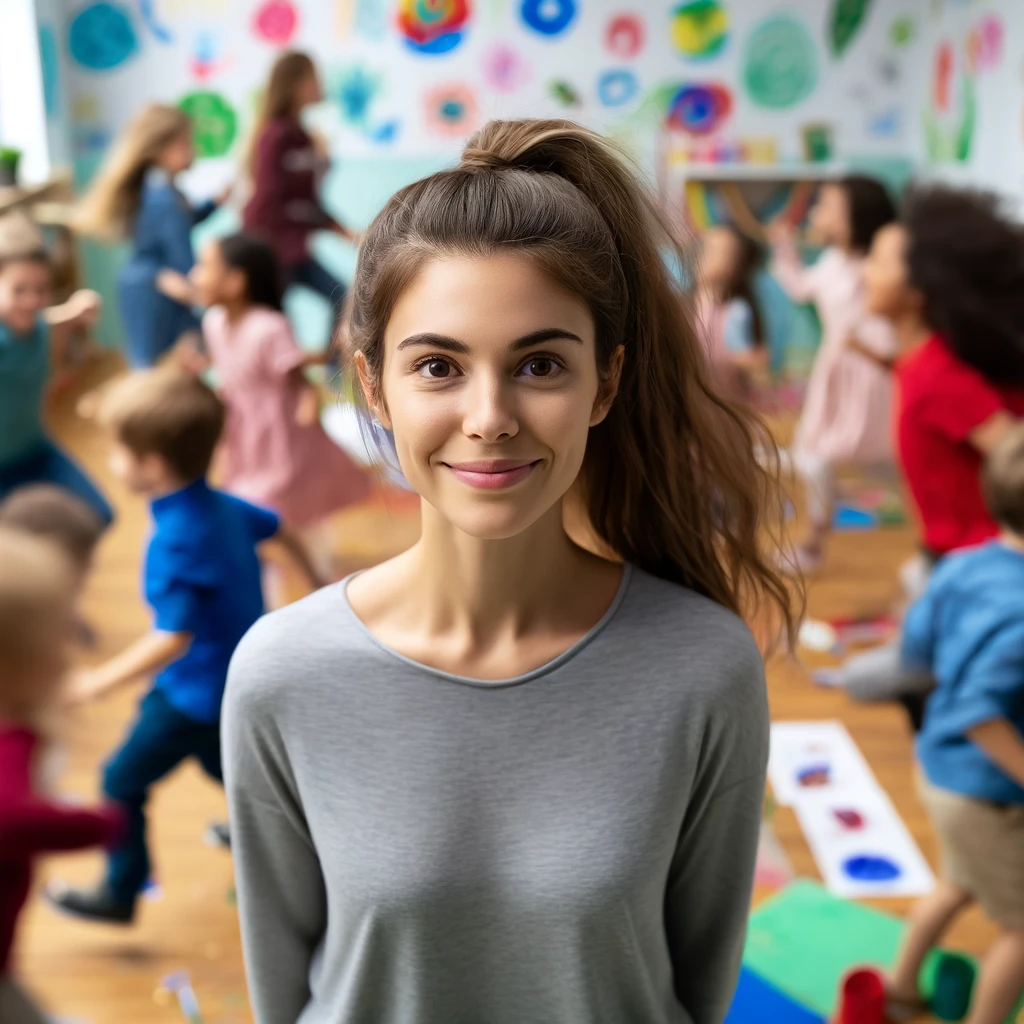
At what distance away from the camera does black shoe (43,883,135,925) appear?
219cm

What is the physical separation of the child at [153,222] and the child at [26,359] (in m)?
1.32

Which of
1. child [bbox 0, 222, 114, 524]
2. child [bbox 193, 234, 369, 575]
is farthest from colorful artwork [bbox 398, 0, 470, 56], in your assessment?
child [bbox 0, 222, 114, 524]

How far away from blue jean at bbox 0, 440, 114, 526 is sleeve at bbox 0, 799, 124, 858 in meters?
1.83

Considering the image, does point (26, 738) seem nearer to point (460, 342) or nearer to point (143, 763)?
point (460, 342)

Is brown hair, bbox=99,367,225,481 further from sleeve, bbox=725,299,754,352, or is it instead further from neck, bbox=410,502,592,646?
sleeve, bbox=725,299,754,352

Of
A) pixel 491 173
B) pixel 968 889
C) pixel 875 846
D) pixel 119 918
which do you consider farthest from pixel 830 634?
pixel 491 173

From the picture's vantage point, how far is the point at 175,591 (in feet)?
6.37

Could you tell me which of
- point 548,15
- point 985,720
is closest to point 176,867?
point 985,720

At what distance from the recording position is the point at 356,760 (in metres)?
1.02

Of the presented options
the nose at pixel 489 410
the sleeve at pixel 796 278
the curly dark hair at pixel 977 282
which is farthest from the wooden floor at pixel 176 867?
the sleeve at pixel 796 278

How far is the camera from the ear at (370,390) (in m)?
1.02

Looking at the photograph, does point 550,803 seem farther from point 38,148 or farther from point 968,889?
point 38,148

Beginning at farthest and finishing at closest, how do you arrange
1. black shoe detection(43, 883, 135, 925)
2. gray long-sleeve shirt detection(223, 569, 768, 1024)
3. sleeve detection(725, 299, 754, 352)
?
sleeve detection(725, 299, 754, 352) → black shoe detection(43, 883, 135, 925) → gray long-sleeve shirt detection(223, 569, 768, 1024)

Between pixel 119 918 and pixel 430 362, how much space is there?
1678mm
